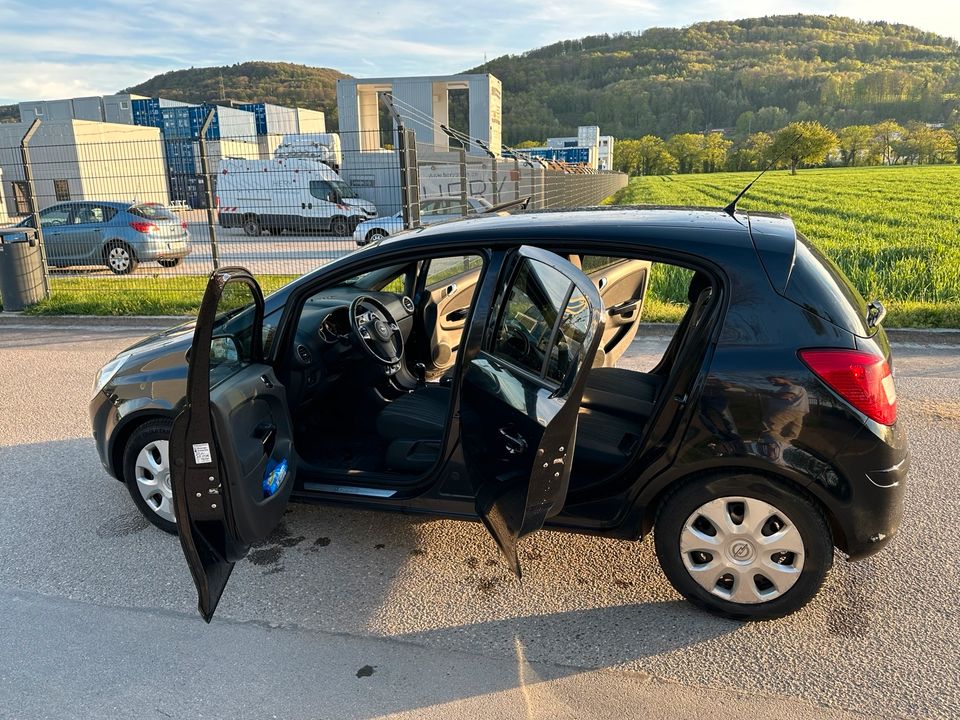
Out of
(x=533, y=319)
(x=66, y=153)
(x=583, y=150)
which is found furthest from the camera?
(x=583, y=150)

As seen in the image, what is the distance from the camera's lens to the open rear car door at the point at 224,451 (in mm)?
2420

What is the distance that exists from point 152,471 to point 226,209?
10263 millimetres

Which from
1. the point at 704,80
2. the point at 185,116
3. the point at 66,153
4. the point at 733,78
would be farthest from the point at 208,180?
the point at 733,78

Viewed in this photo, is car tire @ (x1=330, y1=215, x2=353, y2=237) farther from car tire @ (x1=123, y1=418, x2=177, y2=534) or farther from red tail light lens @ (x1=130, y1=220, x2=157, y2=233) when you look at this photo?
car tire @ (x1=123, y1=418, x2=177, y2=534)

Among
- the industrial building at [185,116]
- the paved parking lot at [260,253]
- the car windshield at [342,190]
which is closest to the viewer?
the paved parking lot at [260,253]

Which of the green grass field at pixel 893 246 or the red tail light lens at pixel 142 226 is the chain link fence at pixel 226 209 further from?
the green grass field at pixel 893 246

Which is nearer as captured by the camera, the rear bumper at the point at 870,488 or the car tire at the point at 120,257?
the rear bumper at the point at 870,488

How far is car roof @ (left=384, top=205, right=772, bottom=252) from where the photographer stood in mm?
2803

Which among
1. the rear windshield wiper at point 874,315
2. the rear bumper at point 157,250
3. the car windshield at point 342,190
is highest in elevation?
the car windshield at point 342,190

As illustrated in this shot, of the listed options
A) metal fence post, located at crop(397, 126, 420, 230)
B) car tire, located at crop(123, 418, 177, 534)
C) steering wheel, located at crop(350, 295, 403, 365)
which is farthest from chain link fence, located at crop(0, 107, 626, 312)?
car tire, located at crop(123, 418, 177, 534)

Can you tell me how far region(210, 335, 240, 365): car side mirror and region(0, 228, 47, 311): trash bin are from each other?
8148 millimetres

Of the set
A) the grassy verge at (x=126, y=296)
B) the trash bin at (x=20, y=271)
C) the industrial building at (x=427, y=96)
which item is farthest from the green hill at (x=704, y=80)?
the trash bin at (x=20, y=271)

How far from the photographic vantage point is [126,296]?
32.1 ft

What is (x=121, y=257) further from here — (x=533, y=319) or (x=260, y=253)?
(x=533, y=319)
